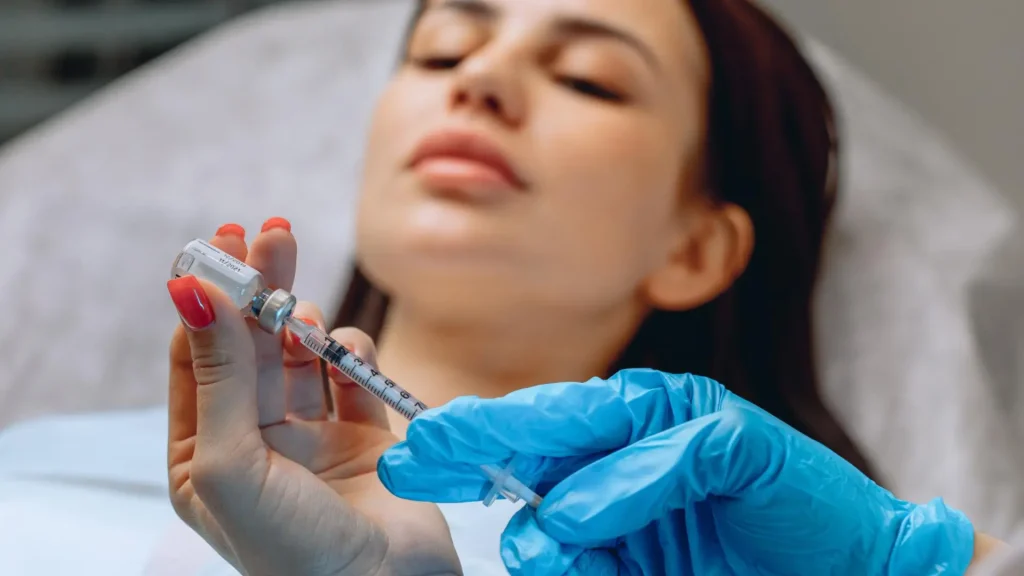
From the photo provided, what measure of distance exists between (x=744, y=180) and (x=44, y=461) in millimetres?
850

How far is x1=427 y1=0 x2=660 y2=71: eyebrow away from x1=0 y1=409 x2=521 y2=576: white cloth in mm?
503

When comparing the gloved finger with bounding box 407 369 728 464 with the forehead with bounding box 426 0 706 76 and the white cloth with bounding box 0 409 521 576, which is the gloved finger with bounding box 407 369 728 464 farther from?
the forehead with bounding box 426 0 706 76

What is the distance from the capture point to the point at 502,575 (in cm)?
92

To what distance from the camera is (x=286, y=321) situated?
77cm

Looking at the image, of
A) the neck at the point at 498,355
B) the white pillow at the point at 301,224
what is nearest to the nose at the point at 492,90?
the neck at the point at 498,355

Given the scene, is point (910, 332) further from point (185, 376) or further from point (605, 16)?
point (185, 376)

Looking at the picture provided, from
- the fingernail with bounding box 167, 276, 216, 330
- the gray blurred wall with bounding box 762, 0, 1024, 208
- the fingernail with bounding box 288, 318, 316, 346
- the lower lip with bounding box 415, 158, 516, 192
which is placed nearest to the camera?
the fingernail with bounding box 167, 276, 216, 330

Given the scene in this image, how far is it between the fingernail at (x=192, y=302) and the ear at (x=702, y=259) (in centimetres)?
63

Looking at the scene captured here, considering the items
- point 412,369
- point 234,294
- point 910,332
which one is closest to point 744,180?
point 910,332

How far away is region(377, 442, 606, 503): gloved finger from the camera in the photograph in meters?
0.74

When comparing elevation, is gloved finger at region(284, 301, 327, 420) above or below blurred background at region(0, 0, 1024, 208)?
below

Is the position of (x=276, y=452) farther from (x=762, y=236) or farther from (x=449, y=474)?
(x=762, y=236)

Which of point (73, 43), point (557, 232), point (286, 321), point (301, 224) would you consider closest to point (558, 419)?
point (286, 321)

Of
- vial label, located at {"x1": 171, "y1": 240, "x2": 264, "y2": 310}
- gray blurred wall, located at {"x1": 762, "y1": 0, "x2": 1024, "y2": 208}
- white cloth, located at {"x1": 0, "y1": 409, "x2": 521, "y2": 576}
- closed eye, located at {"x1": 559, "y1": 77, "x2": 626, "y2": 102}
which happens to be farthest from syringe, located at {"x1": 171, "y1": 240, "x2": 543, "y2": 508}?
gray blurred wall, located at {"x1": 762, "y1": 0, "x2": 1024, "y2": 208}
